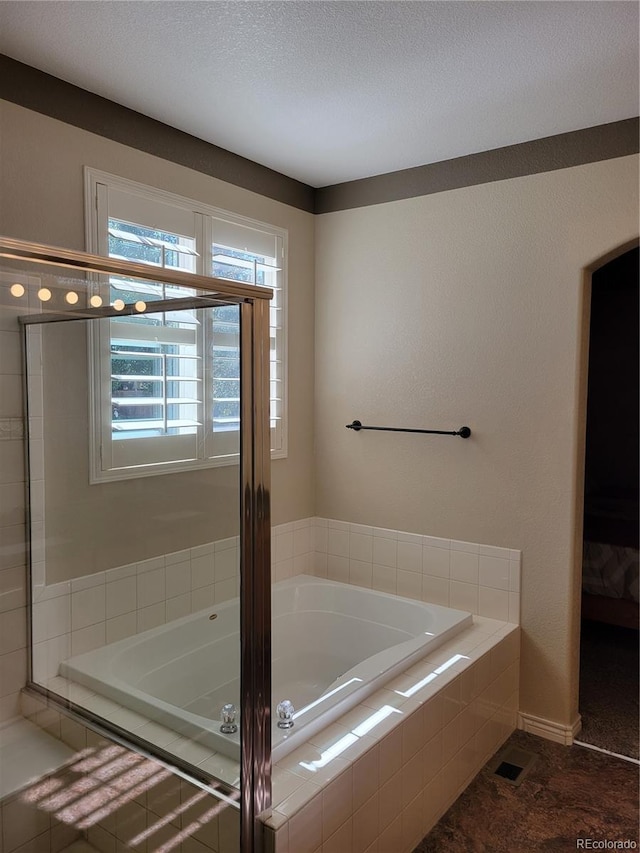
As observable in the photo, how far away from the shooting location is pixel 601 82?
7.58ft

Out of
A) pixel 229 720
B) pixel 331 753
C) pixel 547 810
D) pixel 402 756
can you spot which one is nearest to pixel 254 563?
pixel 229 720

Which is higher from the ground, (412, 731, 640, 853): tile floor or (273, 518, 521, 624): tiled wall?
(273, 518, 521, 624): tiled wall

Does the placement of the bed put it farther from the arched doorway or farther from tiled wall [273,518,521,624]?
tiled wall [273,518,521,624]

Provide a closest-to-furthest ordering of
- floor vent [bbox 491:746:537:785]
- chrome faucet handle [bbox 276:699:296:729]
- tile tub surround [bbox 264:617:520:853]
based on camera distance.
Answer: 1. tile tub surround [bbox 264:617:520:853]
2. chrome faucet handle [bbox 276:699:296:729]
3. floor vent [bbox 491:746:537:785]

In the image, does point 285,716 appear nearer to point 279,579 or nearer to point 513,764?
point 513,764

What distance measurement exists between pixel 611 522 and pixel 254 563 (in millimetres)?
2957

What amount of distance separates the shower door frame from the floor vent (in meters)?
1.26

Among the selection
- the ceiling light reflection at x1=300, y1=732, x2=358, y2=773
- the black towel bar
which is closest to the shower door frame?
the ceiling light reflection at x1=300, y1=732, x2=358, y2=773

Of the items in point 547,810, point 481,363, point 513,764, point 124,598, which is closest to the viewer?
point 124,598

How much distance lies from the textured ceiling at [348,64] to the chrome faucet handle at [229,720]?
1.97 m

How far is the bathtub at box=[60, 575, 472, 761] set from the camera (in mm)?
1852

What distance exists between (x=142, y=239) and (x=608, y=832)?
2.78 meters

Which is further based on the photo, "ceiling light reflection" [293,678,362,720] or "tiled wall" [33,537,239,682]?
"ceiling light reflection" [293,678,362,720]

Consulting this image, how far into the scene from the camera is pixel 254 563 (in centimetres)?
184
